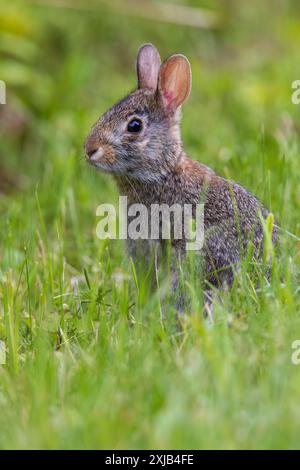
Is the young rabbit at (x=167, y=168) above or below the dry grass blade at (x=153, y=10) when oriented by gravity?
below

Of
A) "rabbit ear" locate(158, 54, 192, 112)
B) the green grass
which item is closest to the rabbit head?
"rabbit ear" locate(158, 54, 192, 112)

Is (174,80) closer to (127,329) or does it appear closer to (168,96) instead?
(168,96)

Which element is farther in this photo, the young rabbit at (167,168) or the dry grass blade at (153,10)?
the dry grass blade at (153,10)

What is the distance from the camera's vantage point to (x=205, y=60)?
11602 mm

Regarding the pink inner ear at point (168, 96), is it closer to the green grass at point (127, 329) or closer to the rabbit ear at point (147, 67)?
the rabbit ear at point (147, 67)

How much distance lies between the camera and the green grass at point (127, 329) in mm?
3260

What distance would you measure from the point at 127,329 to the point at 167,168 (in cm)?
138

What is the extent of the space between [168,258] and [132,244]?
659 mm

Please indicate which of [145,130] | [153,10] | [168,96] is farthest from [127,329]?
[153,10]

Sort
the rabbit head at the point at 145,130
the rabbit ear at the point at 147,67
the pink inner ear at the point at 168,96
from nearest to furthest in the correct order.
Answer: the rabbit head at the point at 145,130 < the pink inner ear at the point at 168,96 < the rabbit ear at the point at 147,67

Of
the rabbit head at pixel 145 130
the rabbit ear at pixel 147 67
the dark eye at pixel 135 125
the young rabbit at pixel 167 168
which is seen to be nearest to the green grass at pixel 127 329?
the young rabbit at pixel 167 168

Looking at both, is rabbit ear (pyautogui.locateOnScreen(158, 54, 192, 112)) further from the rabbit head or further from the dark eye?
the dark eye

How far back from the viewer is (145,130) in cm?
548

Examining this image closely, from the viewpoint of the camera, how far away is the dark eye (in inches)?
214
